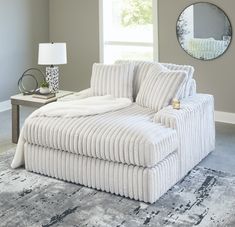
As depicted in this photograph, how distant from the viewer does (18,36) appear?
624 cm

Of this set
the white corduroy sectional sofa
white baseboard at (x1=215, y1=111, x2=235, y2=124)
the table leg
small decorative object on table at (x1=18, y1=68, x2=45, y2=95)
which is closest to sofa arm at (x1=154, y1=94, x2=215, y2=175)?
the white corduroy sectional sofa

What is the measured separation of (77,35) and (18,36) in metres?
0.86

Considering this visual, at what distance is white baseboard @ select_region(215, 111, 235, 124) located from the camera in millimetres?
5402

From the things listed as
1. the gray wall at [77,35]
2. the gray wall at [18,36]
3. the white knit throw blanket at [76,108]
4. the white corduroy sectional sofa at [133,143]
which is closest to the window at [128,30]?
the gray wall at [77,35]

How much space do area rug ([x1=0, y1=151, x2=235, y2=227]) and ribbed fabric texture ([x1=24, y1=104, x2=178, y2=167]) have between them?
314mm

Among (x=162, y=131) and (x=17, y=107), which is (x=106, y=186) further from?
(x=17, y=107)

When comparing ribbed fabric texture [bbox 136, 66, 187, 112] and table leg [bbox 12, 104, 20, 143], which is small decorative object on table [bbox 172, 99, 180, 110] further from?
table leg [bbox 12, 104, 20, 143]

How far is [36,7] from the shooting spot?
6488 millimetres

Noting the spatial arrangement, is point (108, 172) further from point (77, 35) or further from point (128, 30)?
point (77, 35)

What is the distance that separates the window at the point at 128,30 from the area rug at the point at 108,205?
264 centimetres

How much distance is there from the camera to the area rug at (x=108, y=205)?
9.75 ft

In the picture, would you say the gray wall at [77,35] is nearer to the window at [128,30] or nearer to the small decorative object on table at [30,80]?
the window at [128,30]

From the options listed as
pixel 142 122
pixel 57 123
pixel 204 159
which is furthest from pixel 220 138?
pixel 57 123

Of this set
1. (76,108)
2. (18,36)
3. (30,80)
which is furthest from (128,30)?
(76,108)
